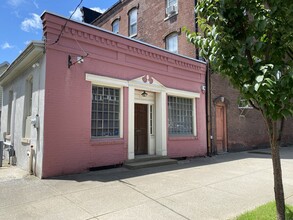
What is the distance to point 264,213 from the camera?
4160mm

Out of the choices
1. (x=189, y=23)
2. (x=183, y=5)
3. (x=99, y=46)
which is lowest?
(x=99, y=46)

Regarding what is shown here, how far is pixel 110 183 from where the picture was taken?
6402 mm

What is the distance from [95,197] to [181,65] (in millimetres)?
7780

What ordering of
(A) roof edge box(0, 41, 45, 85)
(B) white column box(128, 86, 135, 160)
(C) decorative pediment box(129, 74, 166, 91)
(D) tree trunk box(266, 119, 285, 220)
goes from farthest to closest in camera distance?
(C) decorative pediment box(129, 74, 166, 91) < (B) white column box(128, 86, 135, 160) < (A) roof edge box(0, 41, 45, 85) < (D) tree trunk box(266, 119, 285, 220)

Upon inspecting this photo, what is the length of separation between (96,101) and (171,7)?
9.73 meters

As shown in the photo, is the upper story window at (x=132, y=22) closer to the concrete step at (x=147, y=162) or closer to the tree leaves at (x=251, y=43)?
the concrete step at (x=147, y=162)

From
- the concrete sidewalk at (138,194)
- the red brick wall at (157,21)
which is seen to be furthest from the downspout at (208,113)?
the concrete sidewalk at (138,194)

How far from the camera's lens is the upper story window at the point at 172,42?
1512 centimetres

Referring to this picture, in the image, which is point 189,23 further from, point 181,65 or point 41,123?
point 41,123

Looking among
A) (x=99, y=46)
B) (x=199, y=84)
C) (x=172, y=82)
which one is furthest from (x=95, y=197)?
(x=199, y=84)

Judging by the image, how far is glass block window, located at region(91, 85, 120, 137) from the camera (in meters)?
8.43

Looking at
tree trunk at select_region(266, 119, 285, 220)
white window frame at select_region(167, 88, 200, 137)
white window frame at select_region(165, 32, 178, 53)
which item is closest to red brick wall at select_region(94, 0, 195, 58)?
white window frame at select_region(165, 32, 178, 53)

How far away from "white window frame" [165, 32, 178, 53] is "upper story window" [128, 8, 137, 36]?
138 inches

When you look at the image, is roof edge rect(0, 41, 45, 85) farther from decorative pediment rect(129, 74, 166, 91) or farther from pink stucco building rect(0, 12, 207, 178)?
decorative pediment rect(129, 74, 166, 91)
